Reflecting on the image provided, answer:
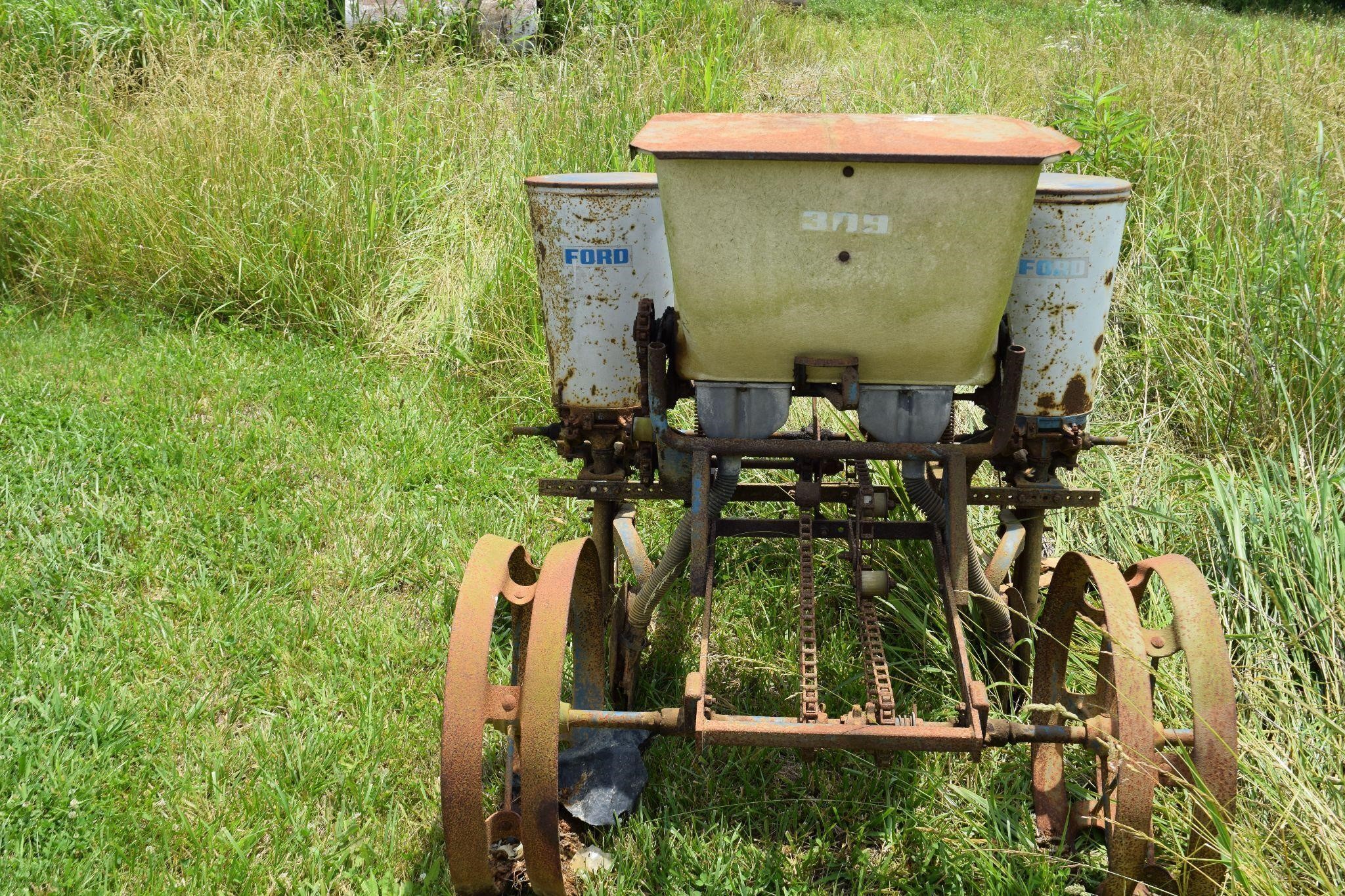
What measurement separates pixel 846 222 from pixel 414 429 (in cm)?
298

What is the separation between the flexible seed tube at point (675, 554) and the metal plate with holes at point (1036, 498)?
0.66 m

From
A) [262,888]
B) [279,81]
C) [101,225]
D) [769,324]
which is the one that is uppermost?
[279,81]

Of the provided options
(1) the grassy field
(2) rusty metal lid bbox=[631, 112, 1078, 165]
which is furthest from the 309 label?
(1) the grassy field

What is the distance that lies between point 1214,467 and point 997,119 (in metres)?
2.14

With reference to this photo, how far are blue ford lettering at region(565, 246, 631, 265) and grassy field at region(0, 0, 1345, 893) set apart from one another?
1.23m

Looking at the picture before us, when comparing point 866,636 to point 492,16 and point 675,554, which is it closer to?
point 675,554

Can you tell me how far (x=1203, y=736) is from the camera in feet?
6.96

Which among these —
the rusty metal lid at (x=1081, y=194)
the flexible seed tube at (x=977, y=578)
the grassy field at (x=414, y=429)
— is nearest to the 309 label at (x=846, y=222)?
the rusty metal lid at (x=1081, y=194)

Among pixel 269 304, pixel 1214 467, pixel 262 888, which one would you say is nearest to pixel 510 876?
pixel 262 888

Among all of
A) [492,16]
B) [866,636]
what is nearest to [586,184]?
[866,636]

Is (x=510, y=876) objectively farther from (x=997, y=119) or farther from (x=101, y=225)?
(x=101, y=225)

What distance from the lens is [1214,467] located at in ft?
12.7

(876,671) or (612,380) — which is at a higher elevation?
(612,380)

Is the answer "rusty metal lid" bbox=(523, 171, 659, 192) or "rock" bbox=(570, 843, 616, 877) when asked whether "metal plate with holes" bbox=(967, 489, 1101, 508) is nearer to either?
"rusty metal lid" bbox=(523, 171, 659, 192)
